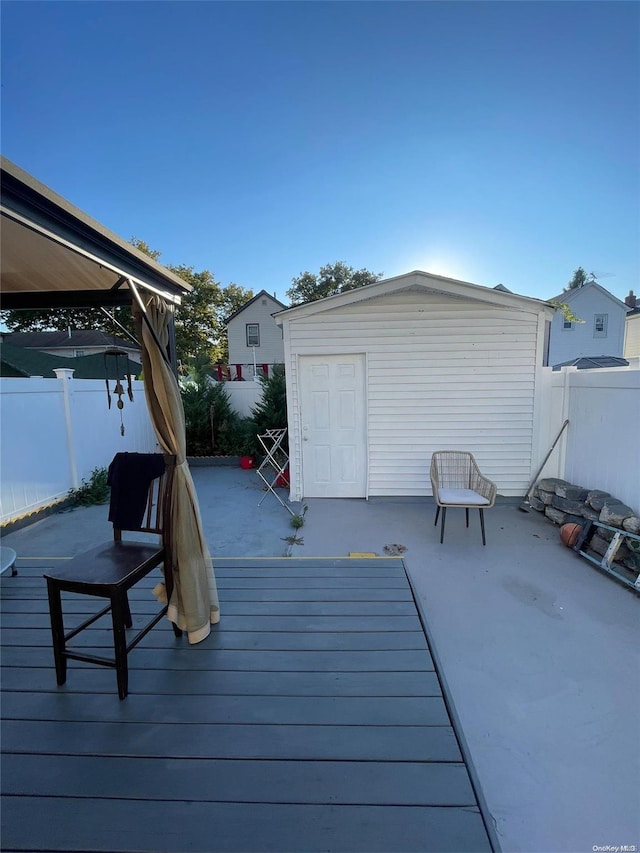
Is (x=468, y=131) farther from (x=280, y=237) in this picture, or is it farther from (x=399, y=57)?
(x=280, y=237)

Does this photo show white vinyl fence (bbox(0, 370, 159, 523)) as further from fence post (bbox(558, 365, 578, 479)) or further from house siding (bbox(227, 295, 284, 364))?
house siding (bbox(227, 295, 284, 364))

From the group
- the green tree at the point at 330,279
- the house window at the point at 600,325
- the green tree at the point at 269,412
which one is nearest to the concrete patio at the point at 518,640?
the green tree at the point at 269,412

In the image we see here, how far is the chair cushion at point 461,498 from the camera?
153 inches

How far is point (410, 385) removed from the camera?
502 cm

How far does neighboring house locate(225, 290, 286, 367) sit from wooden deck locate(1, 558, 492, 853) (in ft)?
47.0

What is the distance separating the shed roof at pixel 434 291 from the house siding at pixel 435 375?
0.13m

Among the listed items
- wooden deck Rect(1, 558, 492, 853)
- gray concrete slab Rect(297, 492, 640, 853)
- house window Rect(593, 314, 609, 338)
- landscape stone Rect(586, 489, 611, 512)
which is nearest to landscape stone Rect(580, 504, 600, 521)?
landscape stone Rect(586, 489, 611, 512)

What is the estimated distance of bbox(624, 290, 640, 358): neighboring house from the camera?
16266 millimetres

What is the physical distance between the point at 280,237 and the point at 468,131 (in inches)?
273

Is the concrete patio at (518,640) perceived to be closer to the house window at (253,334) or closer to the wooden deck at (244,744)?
the wooden deck at (244,744)

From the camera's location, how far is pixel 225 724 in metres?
1.46

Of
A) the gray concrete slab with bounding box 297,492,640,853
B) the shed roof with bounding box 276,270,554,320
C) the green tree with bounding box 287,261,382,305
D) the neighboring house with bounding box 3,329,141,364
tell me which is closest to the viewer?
the gray concrete slab with bounding box 297,492,640,853

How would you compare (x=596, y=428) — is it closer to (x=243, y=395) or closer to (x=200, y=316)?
(x=243, y=395)

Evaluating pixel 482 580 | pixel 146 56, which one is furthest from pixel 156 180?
pixel 482 580
